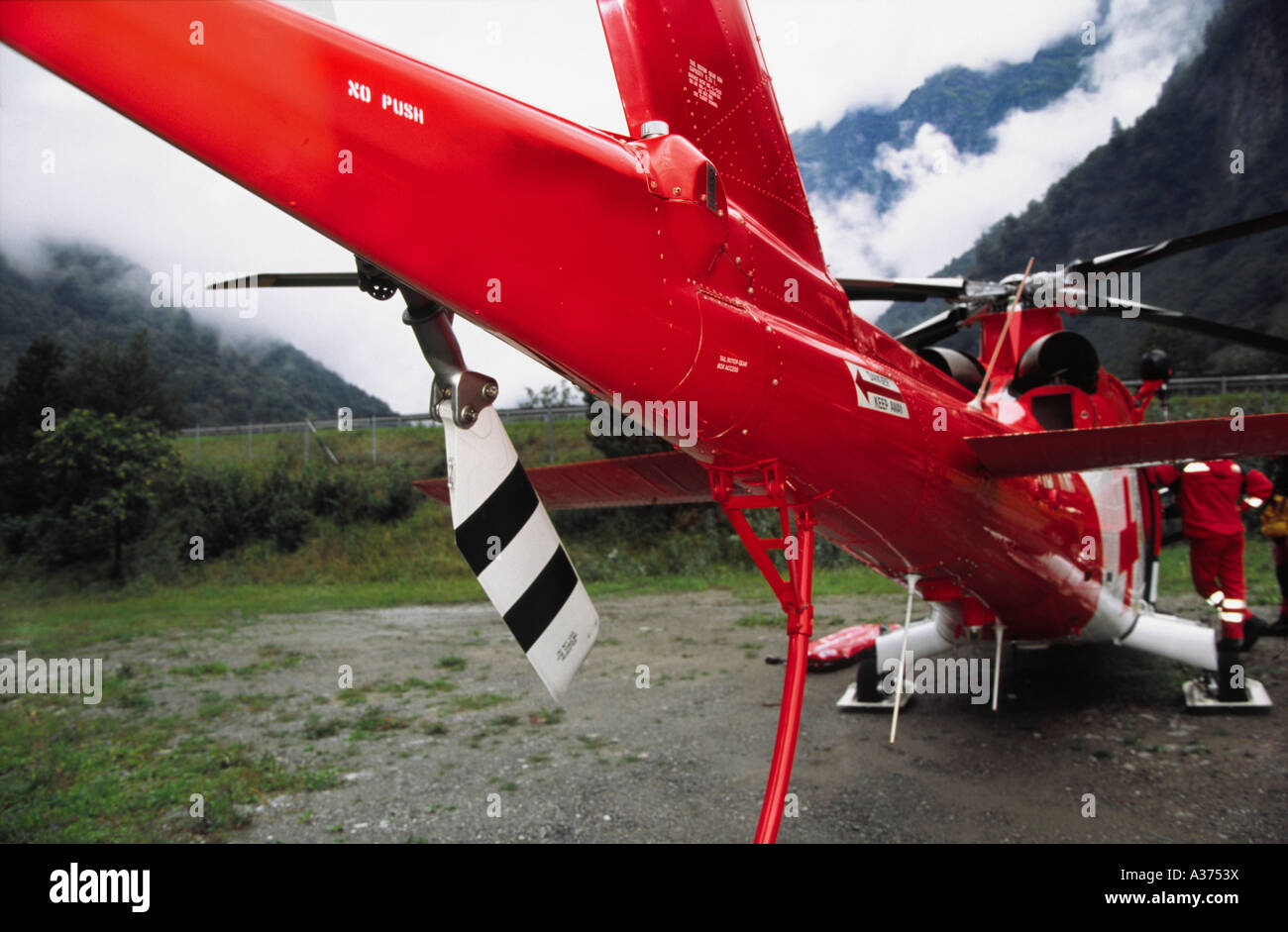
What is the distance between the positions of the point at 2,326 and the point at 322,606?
606 centimetres

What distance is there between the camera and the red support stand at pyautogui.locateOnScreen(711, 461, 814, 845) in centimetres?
231

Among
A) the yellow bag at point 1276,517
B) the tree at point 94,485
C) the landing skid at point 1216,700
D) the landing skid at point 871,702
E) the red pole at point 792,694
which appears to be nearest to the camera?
the red pole at point 792,694

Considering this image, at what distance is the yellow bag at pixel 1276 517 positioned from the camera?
788 centimetres

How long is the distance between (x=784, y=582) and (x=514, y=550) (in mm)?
995

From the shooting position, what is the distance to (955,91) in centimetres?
1466

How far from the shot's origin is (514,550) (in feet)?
7.98

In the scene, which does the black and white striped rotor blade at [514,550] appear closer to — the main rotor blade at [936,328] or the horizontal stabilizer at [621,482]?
the horizontal stabilizer at [621,482]

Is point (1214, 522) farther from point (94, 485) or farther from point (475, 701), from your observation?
point (94, 485)

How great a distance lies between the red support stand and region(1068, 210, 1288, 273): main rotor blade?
307 cm

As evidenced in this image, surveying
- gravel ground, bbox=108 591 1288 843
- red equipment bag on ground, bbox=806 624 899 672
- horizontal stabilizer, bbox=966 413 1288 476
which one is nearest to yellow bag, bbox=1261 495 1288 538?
gravel ground, bbox=108 591 1288 843

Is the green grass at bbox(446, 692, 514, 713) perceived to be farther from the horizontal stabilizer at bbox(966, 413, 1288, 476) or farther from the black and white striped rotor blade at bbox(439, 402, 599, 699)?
the horizontal stabilizer at bbox(966, 413, 1288, 476)

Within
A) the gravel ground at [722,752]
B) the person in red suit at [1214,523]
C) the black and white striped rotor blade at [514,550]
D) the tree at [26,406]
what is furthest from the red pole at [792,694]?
the tree at [26,406]

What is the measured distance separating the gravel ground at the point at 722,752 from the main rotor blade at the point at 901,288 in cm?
315
